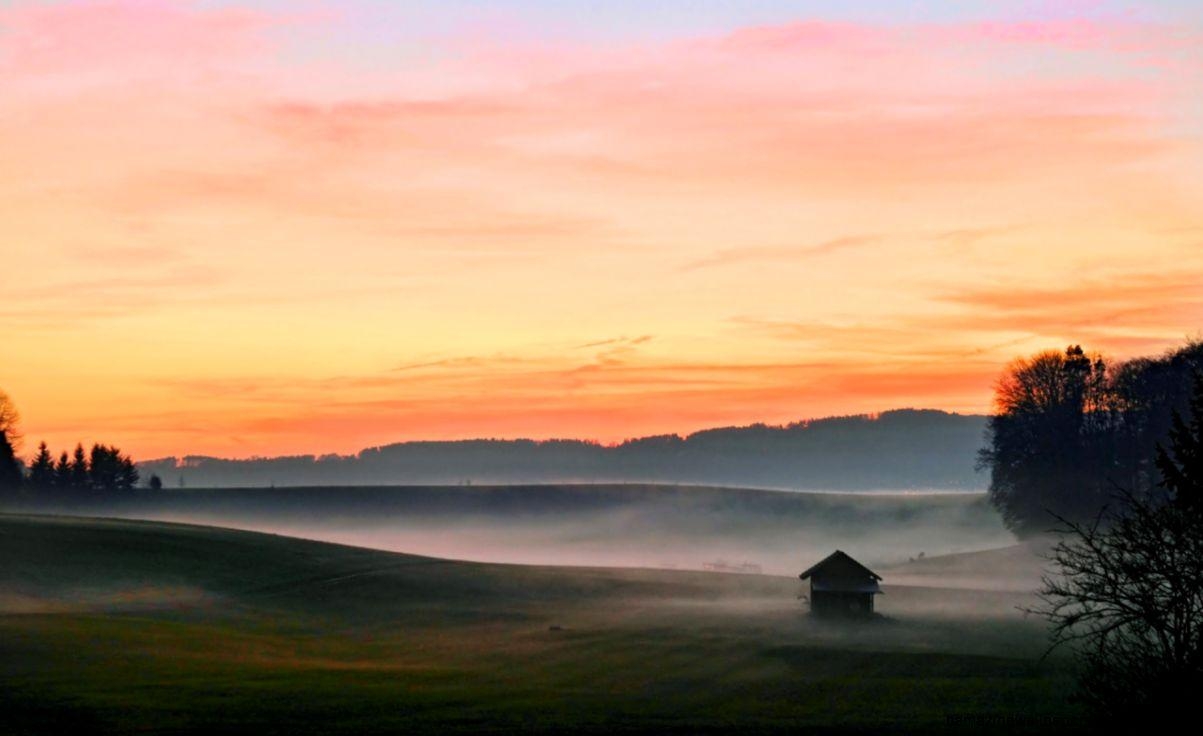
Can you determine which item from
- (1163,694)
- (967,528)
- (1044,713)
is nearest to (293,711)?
(1044,713)

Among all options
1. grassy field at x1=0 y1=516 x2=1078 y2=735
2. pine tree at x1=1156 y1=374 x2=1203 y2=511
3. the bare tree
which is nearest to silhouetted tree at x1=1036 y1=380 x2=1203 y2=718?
the bare tree

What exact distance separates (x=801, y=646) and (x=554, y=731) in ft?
97.7

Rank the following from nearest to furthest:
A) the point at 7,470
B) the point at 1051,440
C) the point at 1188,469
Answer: the point at 1188,469 → the point at 1051,440 → the point at 7,470

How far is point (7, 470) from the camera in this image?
555ft

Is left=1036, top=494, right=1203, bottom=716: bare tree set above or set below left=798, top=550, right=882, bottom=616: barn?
above

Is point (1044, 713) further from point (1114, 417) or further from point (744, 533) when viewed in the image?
point (744, 533)

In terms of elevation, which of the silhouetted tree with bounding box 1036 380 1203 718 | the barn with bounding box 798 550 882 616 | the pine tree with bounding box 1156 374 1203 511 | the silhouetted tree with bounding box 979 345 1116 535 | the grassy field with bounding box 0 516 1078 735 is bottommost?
the grassy field with bounding box 0 516 1078 735

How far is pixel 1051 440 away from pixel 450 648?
63604 mm

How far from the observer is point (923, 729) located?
4181 centimetres

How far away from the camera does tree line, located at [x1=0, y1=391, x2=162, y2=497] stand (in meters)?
171

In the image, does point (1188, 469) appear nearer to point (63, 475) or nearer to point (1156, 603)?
point (1156, 603)

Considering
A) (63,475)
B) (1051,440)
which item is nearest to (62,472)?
(63,475)

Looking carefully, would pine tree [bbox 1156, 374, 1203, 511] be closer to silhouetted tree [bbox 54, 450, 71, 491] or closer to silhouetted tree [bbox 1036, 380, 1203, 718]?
silhouetted tree [bbox 1036, 380, 1203, 718]

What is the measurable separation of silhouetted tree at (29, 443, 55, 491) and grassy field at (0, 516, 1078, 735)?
75458 mm
